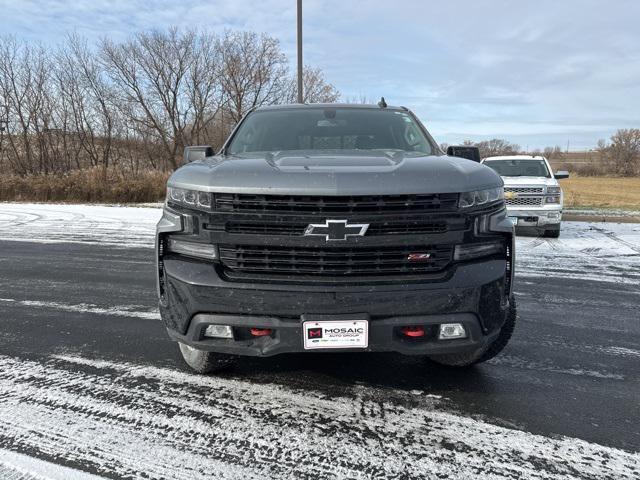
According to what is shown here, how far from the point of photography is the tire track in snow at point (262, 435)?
2141 millimetres

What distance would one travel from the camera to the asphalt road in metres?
2.22

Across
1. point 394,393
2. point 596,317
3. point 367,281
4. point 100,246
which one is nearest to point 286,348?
point 367,281

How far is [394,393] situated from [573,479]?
1.05 meters

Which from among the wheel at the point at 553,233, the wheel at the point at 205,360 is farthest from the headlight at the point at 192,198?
the wheel at the point at 553,233

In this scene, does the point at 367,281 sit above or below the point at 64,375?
above

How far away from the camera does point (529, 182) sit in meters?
10.0

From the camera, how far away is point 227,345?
2.45 m

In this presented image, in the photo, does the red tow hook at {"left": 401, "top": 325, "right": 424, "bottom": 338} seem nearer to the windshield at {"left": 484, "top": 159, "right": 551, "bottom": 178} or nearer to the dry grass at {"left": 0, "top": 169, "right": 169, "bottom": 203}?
the windshield at {"left": 484, "top": 159, "right": 551, "bottom": 178}

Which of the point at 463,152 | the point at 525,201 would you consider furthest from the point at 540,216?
the point at 463,152

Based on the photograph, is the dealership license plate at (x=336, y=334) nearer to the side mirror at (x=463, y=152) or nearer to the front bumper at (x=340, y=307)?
the front bumper at (x=340, y=307)

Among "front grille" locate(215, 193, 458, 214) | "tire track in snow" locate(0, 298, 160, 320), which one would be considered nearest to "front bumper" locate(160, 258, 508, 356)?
"front grille" locate(215, 193, 458, 214)

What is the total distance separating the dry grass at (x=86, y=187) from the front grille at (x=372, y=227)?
1675cm

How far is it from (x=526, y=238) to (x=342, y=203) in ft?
28.4

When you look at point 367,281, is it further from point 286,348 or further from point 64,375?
point 64,375
